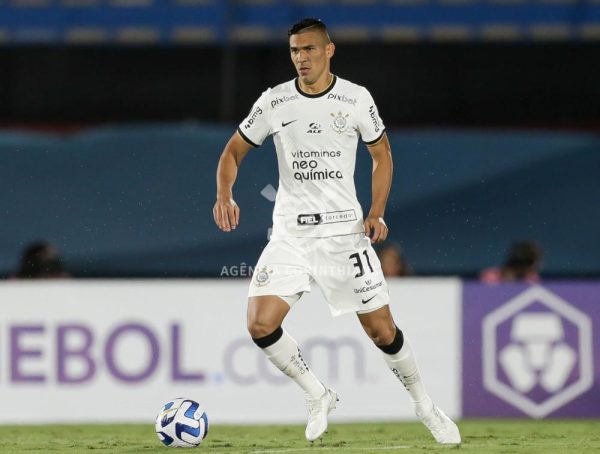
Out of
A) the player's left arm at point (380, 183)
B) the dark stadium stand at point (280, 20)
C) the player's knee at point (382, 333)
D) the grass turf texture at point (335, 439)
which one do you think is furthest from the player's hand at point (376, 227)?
the dark stadium stand at point (280, 20)

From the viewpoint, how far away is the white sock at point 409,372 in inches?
267

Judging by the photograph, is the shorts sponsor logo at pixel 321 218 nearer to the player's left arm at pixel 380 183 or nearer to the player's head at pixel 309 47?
the player's left arm at pixel 380 183

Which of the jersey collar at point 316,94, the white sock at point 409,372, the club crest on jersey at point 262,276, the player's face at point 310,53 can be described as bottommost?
the white sock at point 409,372

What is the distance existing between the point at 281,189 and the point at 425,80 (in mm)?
7471

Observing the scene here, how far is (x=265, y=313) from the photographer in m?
6.59

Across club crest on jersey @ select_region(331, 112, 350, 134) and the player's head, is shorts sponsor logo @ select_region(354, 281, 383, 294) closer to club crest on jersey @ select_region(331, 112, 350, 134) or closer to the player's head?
club crest on jersey @ select_region(331, 112, 350, 134)

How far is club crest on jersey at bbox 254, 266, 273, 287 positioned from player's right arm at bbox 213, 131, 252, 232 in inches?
10.0

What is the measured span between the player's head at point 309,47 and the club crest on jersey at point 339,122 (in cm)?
21

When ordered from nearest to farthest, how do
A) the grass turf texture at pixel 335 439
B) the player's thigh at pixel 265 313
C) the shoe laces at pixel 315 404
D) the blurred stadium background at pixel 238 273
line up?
1. the player's thigh at pixel 265 313
2. the shoe laces at pixel 315 404
3. the grass turf texture at pixel 335 439
4. the blurred stadium background at pixel 238 273

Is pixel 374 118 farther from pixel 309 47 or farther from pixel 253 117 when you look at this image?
pixel 253 117

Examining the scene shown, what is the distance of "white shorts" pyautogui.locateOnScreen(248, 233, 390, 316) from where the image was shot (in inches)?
261

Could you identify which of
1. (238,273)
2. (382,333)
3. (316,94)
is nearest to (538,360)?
(238,273)

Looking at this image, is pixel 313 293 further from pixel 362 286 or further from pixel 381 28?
pixel 381 28

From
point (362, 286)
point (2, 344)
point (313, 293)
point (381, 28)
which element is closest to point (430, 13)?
point (381, 28)
